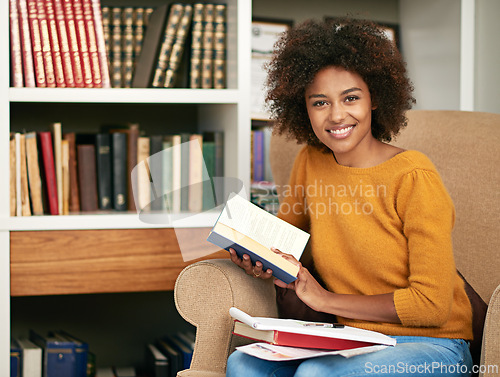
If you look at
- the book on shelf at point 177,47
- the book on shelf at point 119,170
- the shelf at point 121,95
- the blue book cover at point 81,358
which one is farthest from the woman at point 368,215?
the blue book cover at point 81,358

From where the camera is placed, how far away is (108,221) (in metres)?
1.74

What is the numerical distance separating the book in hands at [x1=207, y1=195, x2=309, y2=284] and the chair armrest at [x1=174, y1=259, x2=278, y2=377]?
0.06m

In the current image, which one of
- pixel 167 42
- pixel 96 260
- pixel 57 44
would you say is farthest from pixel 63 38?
pixel 96 260

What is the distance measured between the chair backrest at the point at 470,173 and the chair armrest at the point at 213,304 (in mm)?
547

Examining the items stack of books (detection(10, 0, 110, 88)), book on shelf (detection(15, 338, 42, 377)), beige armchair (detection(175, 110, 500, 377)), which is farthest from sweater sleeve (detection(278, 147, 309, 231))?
book on shelf (detection(15, 338, 42, 377))

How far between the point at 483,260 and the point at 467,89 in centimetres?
73

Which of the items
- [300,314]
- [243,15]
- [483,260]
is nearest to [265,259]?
[300,314]

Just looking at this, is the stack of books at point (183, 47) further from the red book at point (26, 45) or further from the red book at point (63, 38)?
the red book at point (26, 45)

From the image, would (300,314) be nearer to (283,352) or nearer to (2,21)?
(283,352)

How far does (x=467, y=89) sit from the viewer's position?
195cm

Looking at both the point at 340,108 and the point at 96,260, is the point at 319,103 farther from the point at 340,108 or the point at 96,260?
the point at 96,260

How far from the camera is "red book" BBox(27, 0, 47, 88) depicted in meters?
1.71

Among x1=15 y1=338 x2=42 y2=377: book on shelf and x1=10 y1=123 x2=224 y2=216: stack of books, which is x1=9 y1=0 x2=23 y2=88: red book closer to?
x1=10 y1=123 x2=224 y2=216: stack of books

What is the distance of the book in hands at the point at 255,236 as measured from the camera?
46.7 inches
